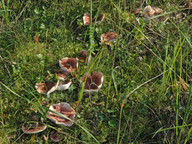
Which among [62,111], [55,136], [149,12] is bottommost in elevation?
[55,136]

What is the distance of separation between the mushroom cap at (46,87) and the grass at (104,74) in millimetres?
67

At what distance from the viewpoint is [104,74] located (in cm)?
292

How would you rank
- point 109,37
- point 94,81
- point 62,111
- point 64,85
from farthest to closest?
point 109,37 → point 94,81 → point 64,85 → point 62,111

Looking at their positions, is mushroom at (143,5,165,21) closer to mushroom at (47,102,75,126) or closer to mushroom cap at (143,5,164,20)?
mushroom cap at (143,5,164,20)

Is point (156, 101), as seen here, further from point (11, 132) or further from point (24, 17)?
point (24, 17)

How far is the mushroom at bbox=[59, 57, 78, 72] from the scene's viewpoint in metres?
2.88

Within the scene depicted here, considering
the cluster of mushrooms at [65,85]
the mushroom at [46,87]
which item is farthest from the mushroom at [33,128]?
the mushroom at [46,87]

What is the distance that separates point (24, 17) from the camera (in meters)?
3.45

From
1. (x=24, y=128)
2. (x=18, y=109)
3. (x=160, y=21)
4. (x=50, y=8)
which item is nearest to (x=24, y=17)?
(x=50, y=8)

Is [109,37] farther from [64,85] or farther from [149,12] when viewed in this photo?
[64,85]

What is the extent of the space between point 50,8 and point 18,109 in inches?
62.8

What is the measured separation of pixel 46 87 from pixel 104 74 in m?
0.70

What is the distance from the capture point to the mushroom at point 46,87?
8.83ft

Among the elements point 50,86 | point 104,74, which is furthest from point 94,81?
point 50,86
